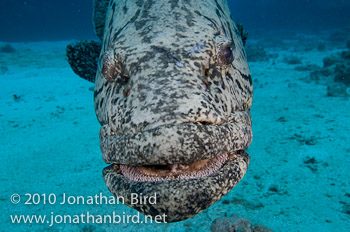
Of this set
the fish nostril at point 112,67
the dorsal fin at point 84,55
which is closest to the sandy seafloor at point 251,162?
the dorsal fin at point 84,55

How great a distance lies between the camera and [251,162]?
5664 mm

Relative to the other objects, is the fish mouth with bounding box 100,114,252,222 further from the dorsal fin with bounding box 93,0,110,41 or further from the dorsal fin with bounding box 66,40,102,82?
the dorsal fin with bounding box 93,0,110,41

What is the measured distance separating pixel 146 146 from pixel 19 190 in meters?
4.42

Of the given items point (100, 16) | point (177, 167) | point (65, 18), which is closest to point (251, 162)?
point (177, 167)

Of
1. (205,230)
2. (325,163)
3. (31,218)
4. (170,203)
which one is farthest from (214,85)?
(325,163)

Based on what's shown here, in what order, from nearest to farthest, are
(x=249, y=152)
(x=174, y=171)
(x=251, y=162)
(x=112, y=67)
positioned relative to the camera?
(x=174, y=171) < (x=112, y=67) < (x=251, y=162) < (x=249, y=152)

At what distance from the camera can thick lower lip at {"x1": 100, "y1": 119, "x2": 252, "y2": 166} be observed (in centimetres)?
178

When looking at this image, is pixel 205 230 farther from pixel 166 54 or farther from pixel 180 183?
pixel 166 54

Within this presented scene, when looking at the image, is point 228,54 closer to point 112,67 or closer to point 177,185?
point 112,67

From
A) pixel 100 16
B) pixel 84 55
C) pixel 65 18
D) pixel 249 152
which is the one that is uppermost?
pixel 100 16

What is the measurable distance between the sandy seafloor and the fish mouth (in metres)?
2.32

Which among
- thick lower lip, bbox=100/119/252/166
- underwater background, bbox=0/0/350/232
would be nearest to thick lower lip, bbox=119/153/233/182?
thick lower lip, bbox=100/119/252/166

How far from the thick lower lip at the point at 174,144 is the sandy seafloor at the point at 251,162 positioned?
8.19 feet

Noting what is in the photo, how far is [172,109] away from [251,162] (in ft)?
13.9
